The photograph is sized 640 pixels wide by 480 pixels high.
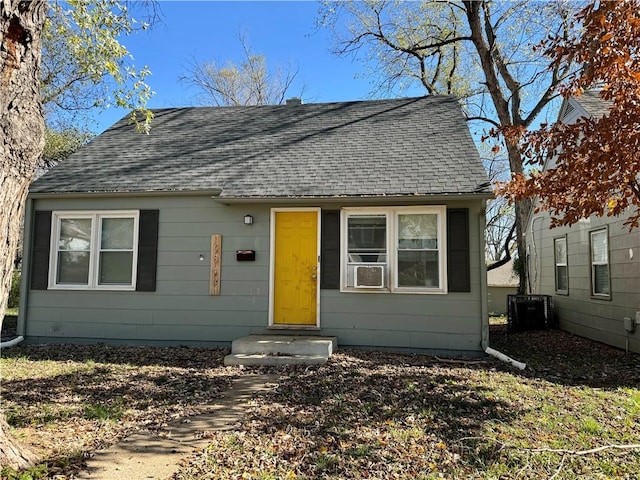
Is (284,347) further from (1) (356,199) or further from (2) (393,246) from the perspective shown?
(1) (356,199)

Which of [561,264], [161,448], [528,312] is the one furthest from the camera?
[561,264]

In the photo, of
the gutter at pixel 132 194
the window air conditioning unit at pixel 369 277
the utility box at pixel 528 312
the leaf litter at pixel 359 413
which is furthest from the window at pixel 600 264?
the gutter at pixel 132 194

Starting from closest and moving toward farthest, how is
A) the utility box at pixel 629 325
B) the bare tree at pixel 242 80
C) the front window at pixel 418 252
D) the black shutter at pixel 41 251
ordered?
the front window at pixel 418 252 → the utility box at pixel 629 325 → the black shutter at pixel 41 251 → the bare tree at pixel 242 80

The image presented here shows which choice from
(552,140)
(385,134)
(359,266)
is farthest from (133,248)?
(552,140)

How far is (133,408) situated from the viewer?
4.41 meters

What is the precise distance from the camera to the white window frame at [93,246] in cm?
789

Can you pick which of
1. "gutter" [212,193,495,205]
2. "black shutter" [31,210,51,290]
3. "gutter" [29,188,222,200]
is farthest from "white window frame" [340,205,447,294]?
"black shutter" [31,210,51,290]

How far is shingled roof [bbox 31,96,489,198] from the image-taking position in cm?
743

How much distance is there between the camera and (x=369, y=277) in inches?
285

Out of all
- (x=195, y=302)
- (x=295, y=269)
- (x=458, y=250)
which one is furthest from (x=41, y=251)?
(x=458, y=250)

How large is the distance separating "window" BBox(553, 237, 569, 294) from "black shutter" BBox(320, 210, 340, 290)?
6.32 metres

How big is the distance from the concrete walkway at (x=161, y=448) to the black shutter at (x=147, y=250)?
12.5 feet

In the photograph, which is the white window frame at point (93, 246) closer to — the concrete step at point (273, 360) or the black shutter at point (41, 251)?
the black shutter at point (41, 251)

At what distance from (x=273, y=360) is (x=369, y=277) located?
2.06 meters
